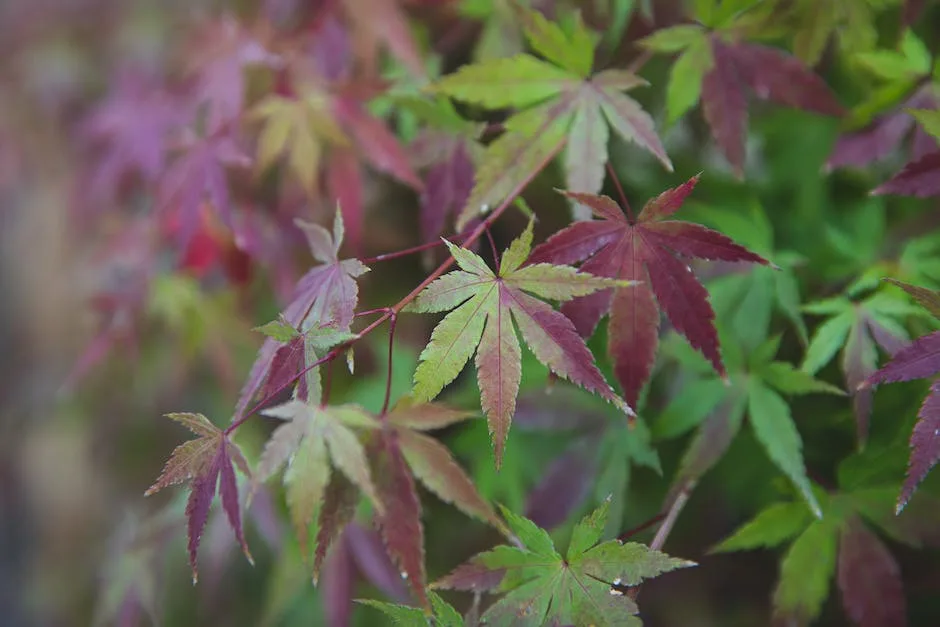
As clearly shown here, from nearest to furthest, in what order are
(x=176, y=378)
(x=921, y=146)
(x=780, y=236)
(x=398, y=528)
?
(x=398, y=528) → (x=921, y=146) → (x=780, y=236) → (x=176, y=378)

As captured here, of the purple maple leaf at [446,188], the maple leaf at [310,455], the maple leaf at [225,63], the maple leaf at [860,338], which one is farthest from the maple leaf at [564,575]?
the maple leaf at [225,63]

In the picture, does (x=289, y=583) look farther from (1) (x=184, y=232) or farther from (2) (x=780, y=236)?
(2) (x=780, y=236)

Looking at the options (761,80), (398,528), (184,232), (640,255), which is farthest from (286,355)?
(761,80)

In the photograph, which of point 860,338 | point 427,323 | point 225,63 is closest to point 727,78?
point 860,338

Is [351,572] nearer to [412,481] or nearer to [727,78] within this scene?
[412,481]

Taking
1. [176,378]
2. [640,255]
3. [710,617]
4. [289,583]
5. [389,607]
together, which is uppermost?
[640,255]

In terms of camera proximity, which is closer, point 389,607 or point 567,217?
point 389,607

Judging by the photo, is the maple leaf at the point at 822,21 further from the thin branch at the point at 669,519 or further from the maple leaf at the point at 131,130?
the maple leaf at the point at 131,130
